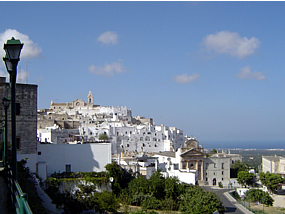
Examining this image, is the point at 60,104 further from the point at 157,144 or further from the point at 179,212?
the point at 179,212

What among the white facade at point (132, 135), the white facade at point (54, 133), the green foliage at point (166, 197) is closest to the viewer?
the green foliage at point (166, 197)

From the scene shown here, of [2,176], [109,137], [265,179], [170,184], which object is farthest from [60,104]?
[2,176]

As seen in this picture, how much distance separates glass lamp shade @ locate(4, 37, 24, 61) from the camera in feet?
21.2

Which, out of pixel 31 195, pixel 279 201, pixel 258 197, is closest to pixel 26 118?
pixel 31 195

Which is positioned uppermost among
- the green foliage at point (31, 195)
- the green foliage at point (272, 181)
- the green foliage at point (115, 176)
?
the green foliage at point (31, 195)

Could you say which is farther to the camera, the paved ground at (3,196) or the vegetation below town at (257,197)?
the vegetation below town at (257,197)

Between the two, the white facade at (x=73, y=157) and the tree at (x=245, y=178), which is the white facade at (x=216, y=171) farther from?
the white facade at (x=73, y=157)

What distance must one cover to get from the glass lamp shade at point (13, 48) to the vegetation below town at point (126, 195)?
44.1 ft

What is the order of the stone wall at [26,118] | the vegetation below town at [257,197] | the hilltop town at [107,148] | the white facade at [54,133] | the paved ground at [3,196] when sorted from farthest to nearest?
the white facade at [54,133] → the vegetation below town at [257,197] → the hilltop town at [107,148] → the stone wall at [26,118] → the paved ground at [3,196]

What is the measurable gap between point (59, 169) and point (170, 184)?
30.4 ft

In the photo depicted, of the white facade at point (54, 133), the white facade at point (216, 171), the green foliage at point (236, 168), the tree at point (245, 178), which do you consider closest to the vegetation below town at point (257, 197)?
the tree at point (245, 178)

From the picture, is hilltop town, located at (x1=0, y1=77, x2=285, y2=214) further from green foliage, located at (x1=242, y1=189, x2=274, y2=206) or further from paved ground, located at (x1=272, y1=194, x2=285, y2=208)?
paved ground, located at (x1=272, y1=194, x2=285, y2=208)

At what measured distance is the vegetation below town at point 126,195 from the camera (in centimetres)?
2059

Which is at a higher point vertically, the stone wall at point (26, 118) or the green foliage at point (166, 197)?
the stone wall at point (26, 118)
